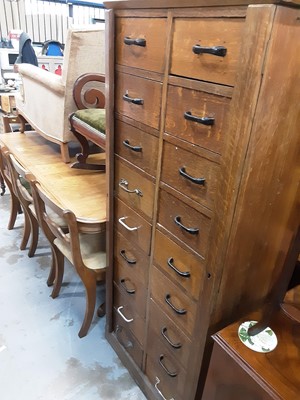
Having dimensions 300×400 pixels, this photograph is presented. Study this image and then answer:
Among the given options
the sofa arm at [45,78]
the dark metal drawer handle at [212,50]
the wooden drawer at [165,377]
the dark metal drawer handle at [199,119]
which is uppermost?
the dark metal drawer handle at [212,50]

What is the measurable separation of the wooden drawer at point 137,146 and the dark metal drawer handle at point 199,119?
0.17m

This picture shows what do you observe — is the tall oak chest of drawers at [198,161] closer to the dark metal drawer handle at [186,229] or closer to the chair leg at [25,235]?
the dark metal drawer handle at [186,229]

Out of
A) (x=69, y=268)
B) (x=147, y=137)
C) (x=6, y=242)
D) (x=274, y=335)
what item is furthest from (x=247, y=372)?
(x=6, y=242)

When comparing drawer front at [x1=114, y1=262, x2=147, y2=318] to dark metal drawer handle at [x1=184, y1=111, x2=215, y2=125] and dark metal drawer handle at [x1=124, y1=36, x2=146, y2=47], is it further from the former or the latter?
dark metal drawer handle at [x1=124, y1=36, x2=146, y2=47]

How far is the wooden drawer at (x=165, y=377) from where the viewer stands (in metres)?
1.14

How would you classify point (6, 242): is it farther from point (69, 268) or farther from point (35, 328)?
point (35, 328)

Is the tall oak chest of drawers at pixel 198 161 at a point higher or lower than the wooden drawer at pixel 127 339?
higher

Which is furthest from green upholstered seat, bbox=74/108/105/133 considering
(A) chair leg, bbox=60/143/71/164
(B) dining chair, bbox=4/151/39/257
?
(B) dining chair, bbox=4/151/39/257

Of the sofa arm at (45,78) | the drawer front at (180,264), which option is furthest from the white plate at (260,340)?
the sofa arm at (45,78)

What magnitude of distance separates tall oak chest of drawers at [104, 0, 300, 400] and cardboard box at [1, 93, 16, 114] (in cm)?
238

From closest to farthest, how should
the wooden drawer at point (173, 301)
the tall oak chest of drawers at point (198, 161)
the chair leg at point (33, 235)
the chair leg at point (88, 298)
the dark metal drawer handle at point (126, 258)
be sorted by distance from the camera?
the tall oak chest of drawers at point (198, 161), the wooden drawer at point (173, 301), the dark metal drawer handle at point (126, 258), the chair leg at point (88, 298), the chair leg at point (33, 235)

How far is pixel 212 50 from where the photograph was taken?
0.69 metres

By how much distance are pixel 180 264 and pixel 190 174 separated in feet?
0.98

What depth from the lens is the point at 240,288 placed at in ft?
3.06
